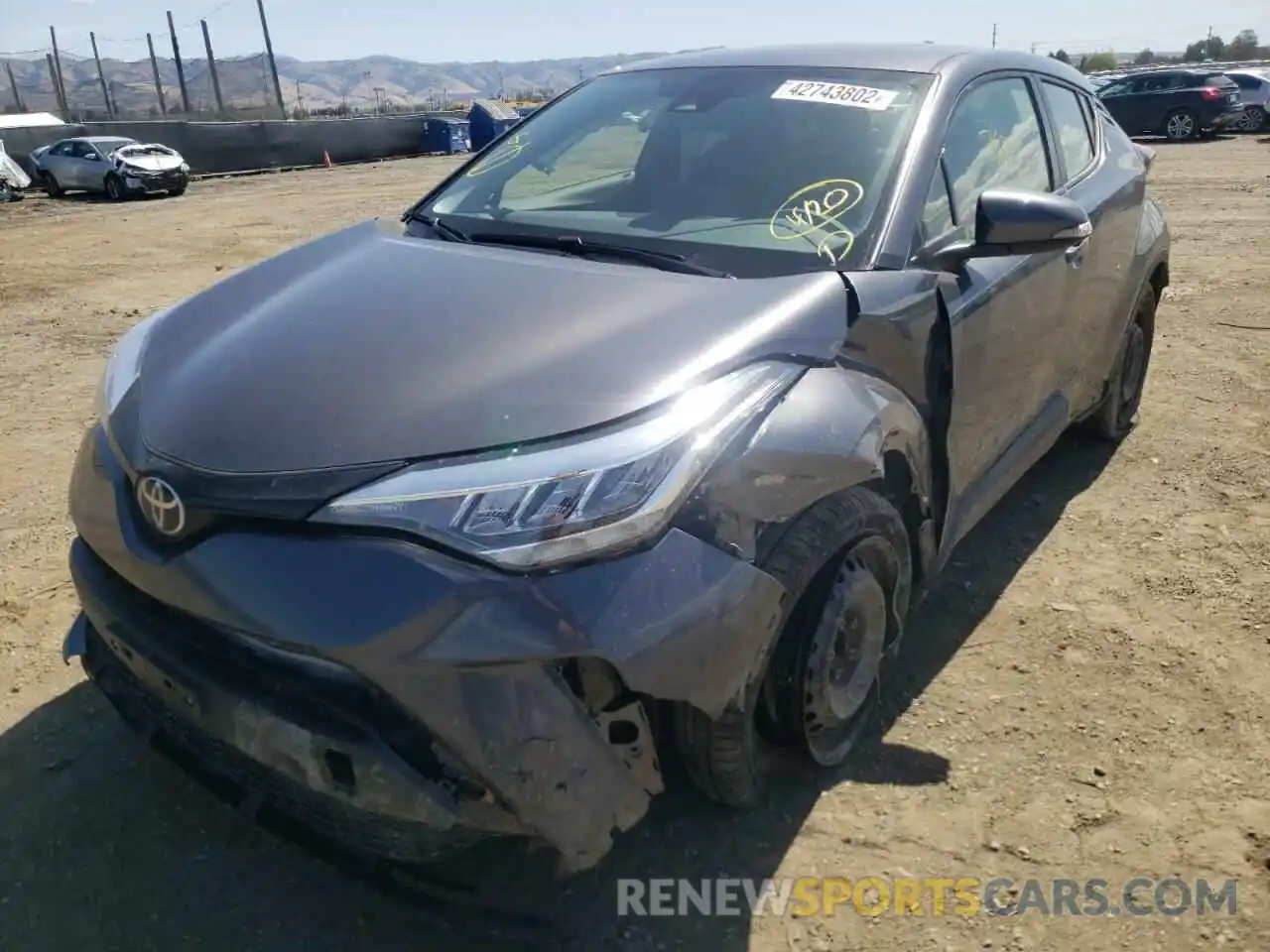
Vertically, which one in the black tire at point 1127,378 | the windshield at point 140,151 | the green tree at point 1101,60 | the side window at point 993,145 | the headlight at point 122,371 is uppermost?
the side window at point 993,145

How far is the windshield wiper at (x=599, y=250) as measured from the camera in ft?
7.97

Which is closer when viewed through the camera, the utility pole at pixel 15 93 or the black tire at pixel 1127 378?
the black tire at pixel 1127 378

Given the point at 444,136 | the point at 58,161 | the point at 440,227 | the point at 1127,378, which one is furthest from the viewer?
the point at 444,136

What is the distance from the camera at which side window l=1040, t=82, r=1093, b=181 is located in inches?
144

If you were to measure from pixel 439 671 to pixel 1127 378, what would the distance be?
12.8 ft

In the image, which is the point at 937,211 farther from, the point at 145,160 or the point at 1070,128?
the point at 145,160

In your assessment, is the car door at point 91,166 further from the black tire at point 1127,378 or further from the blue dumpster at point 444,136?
the black tire at point 1127,378

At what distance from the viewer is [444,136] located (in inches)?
1172

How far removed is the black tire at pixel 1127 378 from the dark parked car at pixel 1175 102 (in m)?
19.1

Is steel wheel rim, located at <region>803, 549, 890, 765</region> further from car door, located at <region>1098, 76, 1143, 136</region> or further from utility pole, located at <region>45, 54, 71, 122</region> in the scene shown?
utility pole, located at <region>45, 54, 71, 122</region>

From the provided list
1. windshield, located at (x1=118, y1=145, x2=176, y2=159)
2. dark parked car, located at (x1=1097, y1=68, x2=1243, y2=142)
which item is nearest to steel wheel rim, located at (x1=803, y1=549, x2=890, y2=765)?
windshield, located at (x1=118, y1=145, x2=176, y2=159)

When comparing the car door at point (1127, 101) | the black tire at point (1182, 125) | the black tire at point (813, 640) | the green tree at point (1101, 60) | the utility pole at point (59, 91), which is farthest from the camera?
the green tree at point (1101, 60)

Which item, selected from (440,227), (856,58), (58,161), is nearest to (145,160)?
(58,161)

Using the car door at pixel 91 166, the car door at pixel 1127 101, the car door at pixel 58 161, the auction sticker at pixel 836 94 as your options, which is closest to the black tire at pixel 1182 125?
the car door at pixel 1127 101
